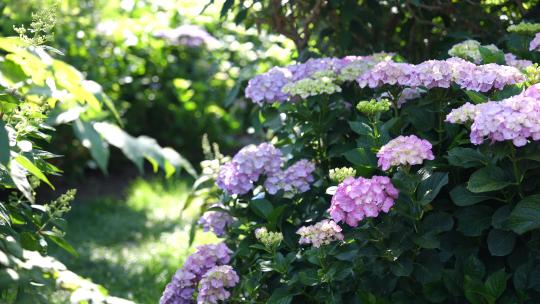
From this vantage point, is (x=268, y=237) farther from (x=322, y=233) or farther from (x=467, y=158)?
(x=467, y=158)

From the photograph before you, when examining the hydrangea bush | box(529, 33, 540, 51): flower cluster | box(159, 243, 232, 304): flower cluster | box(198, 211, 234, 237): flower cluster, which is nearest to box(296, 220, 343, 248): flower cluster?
the hydrangea bush

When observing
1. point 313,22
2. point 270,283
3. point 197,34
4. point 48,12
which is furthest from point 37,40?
point 197,34

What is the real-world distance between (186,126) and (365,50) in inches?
114

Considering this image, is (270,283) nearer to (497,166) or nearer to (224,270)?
(224,270)

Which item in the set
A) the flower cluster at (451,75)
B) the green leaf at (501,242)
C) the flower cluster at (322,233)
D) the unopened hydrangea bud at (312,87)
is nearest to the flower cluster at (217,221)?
the unopened hydrangea bud at (312,87)

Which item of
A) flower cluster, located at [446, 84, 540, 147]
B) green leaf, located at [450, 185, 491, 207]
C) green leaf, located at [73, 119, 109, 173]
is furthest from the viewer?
green leaf, located at [450, 185, 491, 207]

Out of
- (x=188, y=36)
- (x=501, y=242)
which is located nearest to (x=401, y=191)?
(x=501, y=242)

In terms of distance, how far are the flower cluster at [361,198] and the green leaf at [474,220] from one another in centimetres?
26

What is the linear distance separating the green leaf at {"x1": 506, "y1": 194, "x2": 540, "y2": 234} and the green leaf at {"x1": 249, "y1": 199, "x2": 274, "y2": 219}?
81 cm

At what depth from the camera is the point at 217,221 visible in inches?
108

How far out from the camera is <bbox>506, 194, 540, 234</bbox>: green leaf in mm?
1919

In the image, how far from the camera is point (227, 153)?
629 cm

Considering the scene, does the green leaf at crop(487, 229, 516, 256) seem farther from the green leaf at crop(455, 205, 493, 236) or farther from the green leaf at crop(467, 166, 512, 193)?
the green leaf at crop(467, 166, 512, 193)

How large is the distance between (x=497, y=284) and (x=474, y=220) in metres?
0.20
